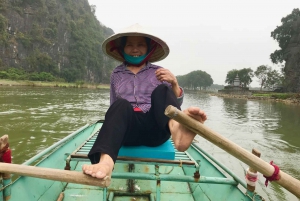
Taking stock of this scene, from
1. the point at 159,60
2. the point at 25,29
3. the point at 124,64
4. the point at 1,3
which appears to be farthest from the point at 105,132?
the point at 25,29

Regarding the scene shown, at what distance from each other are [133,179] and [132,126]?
2.21ft

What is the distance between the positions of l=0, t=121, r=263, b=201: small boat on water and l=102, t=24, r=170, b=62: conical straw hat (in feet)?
2.98

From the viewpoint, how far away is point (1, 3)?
42.3 metres

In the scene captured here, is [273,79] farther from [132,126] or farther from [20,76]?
[132,126]

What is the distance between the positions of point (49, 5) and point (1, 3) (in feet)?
47.3

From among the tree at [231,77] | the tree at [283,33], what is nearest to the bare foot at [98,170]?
the tree at [283,33]

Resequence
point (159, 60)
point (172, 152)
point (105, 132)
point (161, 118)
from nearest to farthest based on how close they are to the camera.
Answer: point (105, 132)
point (161, 118)
point (172, 152)
point (159, 60)

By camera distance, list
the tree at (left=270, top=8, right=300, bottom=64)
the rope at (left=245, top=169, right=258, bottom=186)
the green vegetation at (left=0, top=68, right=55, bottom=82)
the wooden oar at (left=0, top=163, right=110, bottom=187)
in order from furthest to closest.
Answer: the tree at (left=270, top=8, right=300, bottom=64)
the green vegetation at (left=0, top=68, right=55, bottom=82)
the rope at (left=245, top=169, right=258, bottom=186)
the wooden oar at (left=0, top=163, right=110, bottom=187)

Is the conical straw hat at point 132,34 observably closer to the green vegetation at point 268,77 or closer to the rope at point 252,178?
the rope at point 252,178

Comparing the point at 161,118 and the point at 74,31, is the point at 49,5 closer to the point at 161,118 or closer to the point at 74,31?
the point at 74,31

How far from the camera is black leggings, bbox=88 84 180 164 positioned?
1.37m

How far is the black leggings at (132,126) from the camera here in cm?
137

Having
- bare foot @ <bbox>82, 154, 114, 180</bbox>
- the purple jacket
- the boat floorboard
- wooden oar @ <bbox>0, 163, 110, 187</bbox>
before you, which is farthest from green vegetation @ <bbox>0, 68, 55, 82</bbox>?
bare foot @ <bbox>82, 154, 114, 180</bbox>

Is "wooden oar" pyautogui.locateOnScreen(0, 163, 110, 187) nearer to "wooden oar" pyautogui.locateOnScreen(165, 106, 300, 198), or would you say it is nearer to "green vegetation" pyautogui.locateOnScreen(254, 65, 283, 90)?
"wooden oar" pyautogui.locateOnScreen(165, 106, 300, 198)
